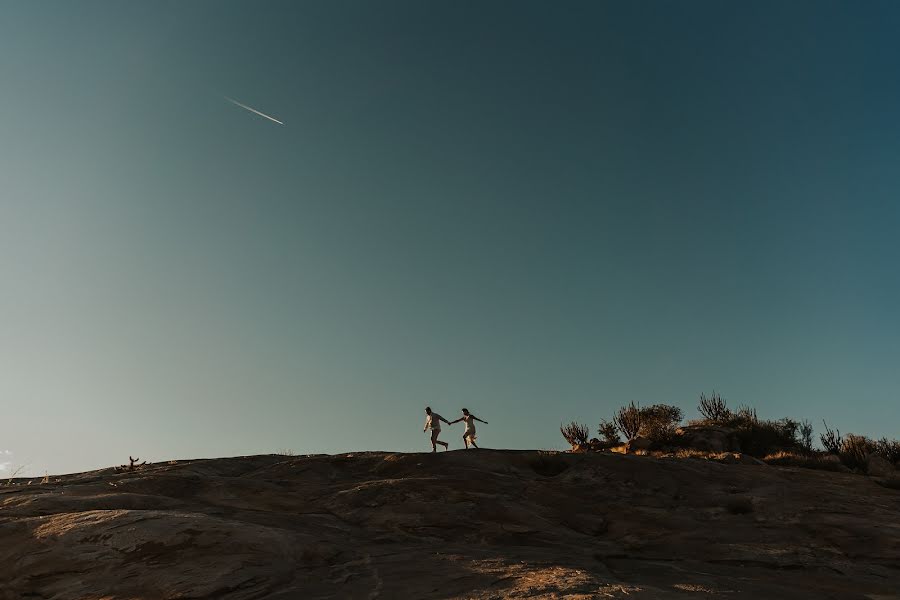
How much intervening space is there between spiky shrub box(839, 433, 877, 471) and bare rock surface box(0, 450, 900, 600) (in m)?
6.55

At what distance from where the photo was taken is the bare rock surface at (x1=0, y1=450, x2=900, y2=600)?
213 inches

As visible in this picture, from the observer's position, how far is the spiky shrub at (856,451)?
59.7 ft

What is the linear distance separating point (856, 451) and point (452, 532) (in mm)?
18994

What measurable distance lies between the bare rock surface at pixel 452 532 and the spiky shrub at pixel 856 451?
6.55 meters

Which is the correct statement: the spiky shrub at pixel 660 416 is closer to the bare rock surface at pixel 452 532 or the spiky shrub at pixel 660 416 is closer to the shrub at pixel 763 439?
the shrub at pixel 763 439

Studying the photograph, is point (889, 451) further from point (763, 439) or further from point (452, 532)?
point (452, 532)

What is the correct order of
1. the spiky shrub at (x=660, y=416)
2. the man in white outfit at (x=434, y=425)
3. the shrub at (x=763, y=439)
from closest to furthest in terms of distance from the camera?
the man in white outfit at (x=434, y=425), the shrub at (x=763, y=439), the spiky shrub at (x=660, y=416)

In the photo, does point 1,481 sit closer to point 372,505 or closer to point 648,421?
point 372,505

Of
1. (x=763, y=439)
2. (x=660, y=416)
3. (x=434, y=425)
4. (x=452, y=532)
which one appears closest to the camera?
(x=452, y=532)

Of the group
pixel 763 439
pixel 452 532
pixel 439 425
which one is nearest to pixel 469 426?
pixel 439 425

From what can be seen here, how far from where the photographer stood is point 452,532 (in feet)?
26.2

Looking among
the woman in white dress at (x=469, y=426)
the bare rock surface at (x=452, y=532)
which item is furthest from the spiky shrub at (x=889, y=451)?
the woman in white dress at (x=469, y=426)

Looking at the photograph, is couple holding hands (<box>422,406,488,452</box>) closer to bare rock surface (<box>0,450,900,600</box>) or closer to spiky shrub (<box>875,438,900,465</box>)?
bare rock surface (<box>0,450,900,600</box>)

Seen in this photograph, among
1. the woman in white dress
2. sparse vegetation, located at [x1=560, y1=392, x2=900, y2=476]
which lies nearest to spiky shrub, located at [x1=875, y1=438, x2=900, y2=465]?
sparse vegetation, located at [x1=560, y1=392, x2=900, y2=476]
